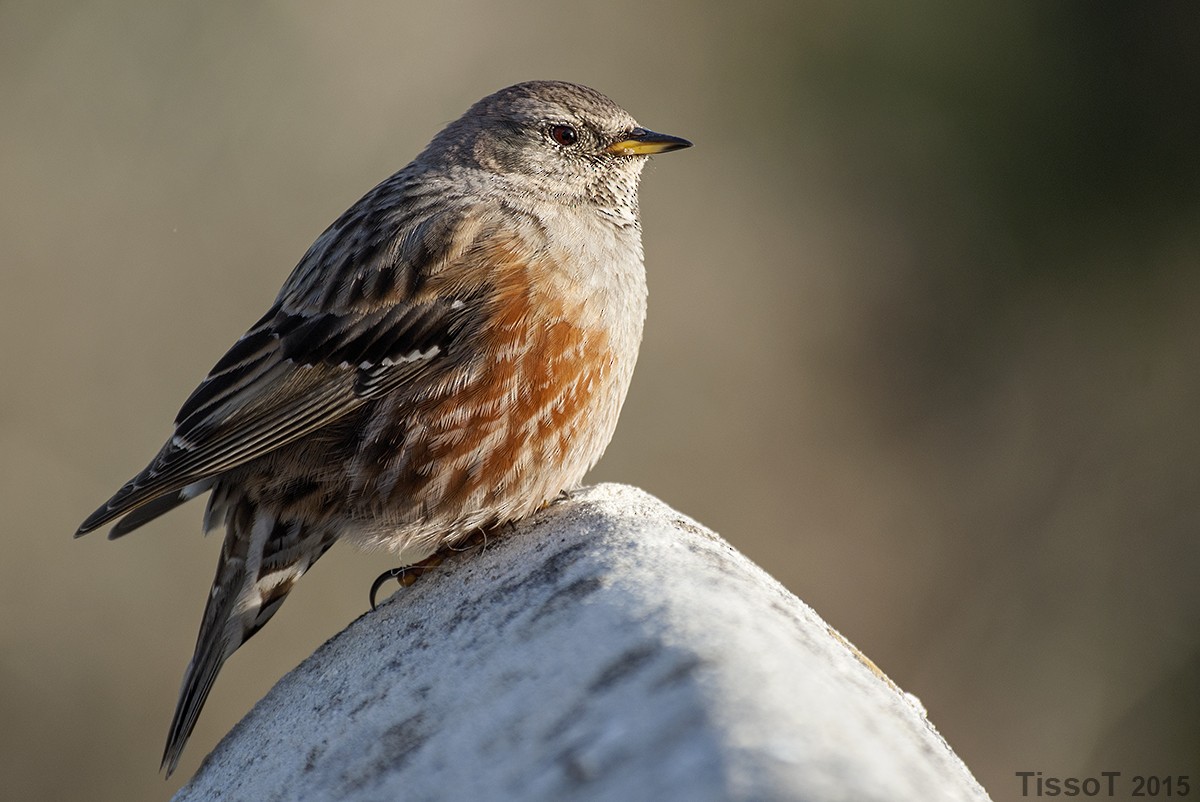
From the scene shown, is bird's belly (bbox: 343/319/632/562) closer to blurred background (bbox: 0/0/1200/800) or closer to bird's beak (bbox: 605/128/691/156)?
bird's beak (bbox: 605/128/691/156)

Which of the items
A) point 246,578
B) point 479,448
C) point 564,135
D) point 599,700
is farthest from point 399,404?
point 599,700

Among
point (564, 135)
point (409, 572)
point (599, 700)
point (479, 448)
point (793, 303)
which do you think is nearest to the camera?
point (599, 700)

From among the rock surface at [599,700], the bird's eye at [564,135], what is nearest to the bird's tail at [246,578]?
the rock surface at [599,700]

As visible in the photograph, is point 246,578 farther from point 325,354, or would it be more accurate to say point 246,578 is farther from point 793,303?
point 793,303

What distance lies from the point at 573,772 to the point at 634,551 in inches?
28.1

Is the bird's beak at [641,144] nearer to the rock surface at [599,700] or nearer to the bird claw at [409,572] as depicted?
the bird claw at [409,572]

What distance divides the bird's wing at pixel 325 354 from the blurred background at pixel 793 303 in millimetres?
3622

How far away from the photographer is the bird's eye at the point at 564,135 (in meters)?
4.55

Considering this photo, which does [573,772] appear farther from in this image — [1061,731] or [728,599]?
[1061,731]

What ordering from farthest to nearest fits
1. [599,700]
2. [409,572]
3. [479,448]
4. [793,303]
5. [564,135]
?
[793,303], [564,135], [409,572], [479,448], [599,700]

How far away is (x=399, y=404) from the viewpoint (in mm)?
3826

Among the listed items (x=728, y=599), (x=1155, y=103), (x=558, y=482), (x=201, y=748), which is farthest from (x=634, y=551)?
(x=1155, y=103)

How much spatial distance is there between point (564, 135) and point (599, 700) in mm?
2720

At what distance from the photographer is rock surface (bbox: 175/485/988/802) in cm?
205
